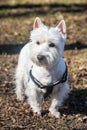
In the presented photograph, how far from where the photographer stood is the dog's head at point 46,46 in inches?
267

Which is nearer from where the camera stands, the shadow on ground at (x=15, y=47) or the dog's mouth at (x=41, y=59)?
the dog's mouth at (x=41, y=59)

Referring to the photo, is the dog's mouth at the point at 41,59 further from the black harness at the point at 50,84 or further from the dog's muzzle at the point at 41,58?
the black harness at the point at 50,84

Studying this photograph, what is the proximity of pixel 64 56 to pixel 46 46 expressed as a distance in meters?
3.98

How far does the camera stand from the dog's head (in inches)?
267

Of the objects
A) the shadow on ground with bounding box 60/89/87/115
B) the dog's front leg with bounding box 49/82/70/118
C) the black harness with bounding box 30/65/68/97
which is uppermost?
the black harness with bounding box 30/65/68/97

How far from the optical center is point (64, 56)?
35.6 ft

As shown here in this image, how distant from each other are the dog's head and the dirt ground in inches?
43.4

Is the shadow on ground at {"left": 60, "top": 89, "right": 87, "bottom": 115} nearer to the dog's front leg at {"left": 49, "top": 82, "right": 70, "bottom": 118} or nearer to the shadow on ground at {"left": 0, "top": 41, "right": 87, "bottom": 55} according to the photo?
the dog's front leg at {"left": 49, "top": 82, "right": 70, "bottom": 118}

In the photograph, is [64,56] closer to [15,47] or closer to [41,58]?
[15,47]

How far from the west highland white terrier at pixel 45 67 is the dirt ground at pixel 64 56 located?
0.30m

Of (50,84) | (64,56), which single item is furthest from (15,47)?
(50,84)

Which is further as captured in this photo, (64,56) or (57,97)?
(64,56)

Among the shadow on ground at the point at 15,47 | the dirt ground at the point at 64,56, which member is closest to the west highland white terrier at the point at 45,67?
the dirt ground at the point at 64,56

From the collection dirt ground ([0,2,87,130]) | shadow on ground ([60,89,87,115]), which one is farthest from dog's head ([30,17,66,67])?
shadow on ground ([60,89,87,115])
